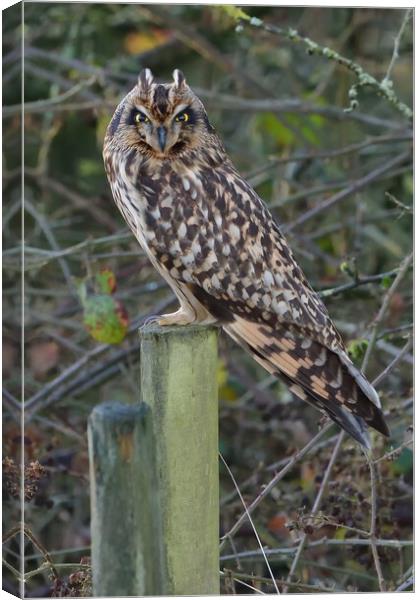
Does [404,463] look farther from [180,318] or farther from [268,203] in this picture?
[180,318]

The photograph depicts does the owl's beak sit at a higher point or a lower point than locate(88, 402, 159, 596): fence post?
higher

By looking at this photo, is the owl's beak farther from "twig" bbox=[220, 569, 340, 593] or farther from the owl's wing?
"twig" bbox=[220, 569, 340, 593]

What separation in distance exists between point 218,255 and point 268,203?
4.88ft

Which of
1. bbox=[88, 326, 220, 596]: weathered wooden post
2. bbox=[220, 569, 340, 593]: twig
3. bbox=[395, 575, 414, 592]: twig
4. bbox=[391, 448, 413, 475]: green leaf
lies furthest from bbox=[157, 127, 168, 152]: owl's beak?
bbox=[391, 448, 413, 475]: green leaf

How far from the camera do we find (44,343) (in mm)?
4770

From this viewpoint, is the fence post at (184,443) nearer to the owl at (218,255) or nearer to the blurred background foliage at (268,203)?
the owl at (218,255)

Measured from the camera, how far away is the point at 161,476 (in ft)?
9.14

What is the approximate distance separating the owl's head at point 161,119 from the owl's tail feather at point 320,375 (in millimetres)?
495

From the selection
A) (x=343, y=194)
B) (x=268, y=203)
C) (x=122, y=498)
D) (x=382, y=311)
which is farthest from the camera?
(x=268, y=203)

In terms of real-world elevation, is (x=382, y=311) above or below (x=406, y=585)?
above

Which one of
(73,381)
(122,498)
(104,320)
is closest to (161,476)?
(122,498)

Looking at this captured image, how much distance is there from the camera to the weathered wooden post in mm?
2506

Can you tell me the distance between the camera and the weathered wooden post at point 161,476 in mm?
2506

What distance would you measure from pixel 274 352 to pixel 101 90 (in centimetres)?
253
